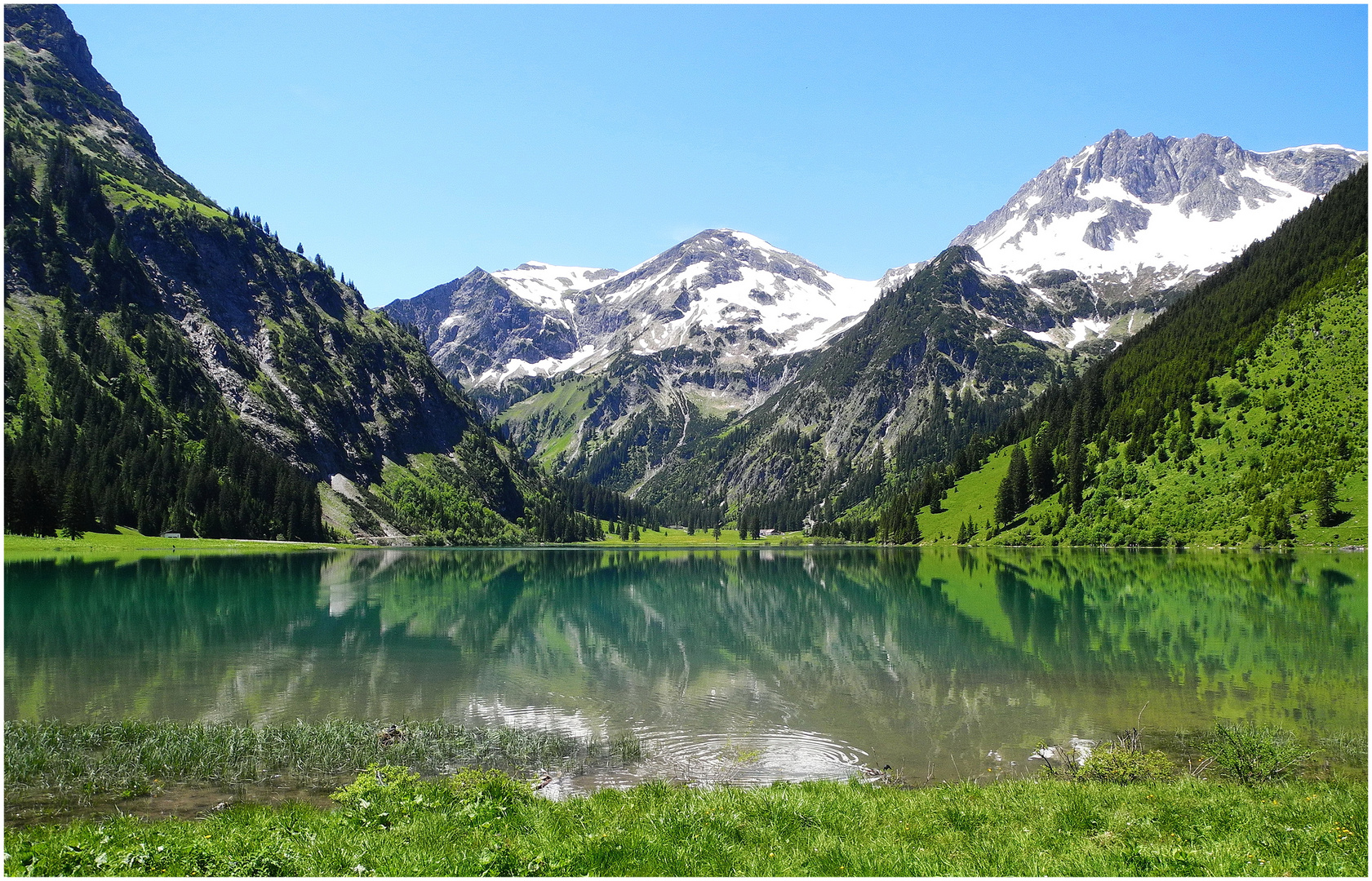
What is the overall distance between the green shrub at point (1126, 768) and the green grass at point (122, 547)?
11044cm

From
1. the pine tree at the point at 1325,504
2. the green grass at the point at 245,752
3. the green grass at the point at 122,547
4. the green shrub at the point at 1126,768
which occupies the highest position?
the pine tree at the point at 1325,504

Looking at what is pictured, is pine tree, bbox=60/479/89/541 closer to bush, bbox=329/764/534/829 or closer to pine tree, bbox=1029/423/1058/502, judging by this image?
bush, bbox=329/764/534/829

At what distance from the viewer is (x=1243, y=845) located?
11664 millimetres

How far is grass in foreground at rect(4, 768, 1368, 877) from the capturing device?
451 inches

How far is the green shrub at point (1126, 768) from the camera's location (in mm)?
18609

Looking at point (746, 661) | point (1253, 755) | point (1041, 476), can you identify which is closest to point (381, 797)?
point (1253, 755)

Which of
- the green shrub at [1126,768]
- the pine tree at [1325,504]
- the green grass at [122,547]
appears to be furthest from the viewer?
the pine tree at [1325,504]

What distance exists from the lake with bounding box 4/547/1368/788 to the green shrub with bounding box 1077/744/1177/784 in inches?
111

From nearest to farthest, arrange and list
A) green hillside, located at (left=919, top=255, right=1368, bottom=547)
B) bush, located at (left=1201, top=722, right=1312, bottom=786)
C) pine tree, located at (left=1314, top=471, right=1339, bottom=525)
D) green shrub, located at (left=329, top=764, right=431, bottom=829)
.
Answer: green shrub, located at (left=329, top=764, right=431, bottom=829)
bush, located at (left=1201, top=722, right=1312, bottom=786)
pine tree, located at (left=1314, top=471, right=1339, bottom=525)
green hillside, located at (left=919, top=255, right=1368, bottom=547)

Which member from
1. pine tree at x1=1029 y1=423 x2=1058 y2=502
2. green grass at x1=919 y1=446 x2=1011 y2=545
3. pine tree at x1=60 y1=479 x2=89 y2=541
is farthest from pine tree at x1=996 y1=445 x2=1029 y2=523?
pine tree at x1=60 y1=479 x2=89 y2=541

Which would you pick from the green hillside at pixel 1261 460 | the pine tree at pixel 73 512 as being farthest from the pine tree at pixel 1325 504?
the pine tree at pixel 73 512

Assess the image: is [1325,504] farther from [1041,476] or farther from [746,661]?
[746,661]

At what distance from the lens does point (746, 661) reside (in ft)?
136

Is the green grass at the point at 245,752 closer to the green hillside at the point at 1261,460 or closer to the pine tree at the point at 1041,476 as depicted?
the green hillside at the point at 1261,460
